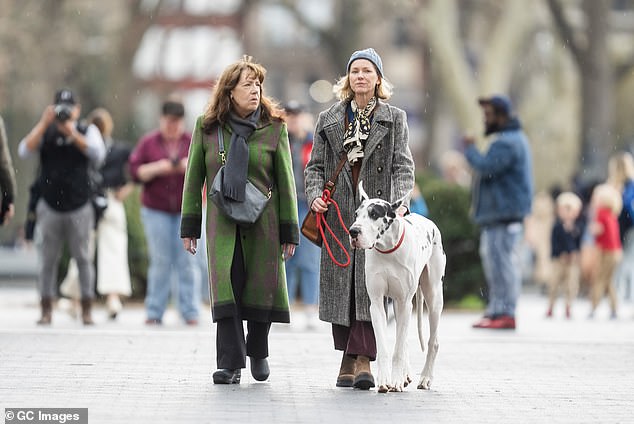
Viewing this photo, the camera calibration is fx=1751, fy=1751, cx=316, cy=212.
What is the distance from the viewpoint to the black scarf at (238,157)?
1062cm

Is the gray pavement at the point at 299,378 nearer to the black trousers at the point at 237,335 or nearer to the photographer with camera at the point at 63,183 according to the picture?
the black trousers at the point at 237,335

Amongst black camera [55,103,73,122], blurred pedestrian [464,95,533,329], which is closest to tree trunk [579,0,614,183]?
blurred pedestrian [464,95,533,329]

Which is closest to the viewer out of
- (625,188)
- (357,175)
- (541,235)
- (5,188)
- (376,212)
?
(376,212)

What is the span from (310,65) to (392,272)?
8043cm

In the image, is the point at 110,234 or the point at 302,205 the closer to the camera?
the point at 302,205

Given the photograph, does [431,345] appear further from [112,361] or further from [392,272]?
[112,361]

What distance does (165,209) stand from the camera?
53.8ft

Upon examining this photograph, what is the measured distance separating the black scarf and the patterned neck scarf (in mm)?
588

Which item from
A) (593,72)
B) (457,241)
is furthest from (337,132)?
(593,72)

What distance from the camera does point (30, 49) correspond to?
40.0 meters

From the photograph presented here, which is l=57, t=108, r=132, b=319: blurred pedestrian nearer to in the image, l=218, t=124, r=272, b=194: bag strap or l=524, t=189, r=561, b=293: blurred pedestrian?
l=218, t=124, r=272, b=194: bag strap

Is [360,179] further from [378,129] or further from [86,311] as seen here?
[86,311]

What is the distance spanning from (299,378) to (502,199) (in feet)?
19.0

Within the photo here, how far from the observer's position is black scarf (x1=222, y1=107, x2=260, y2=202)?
10625 millimetres
